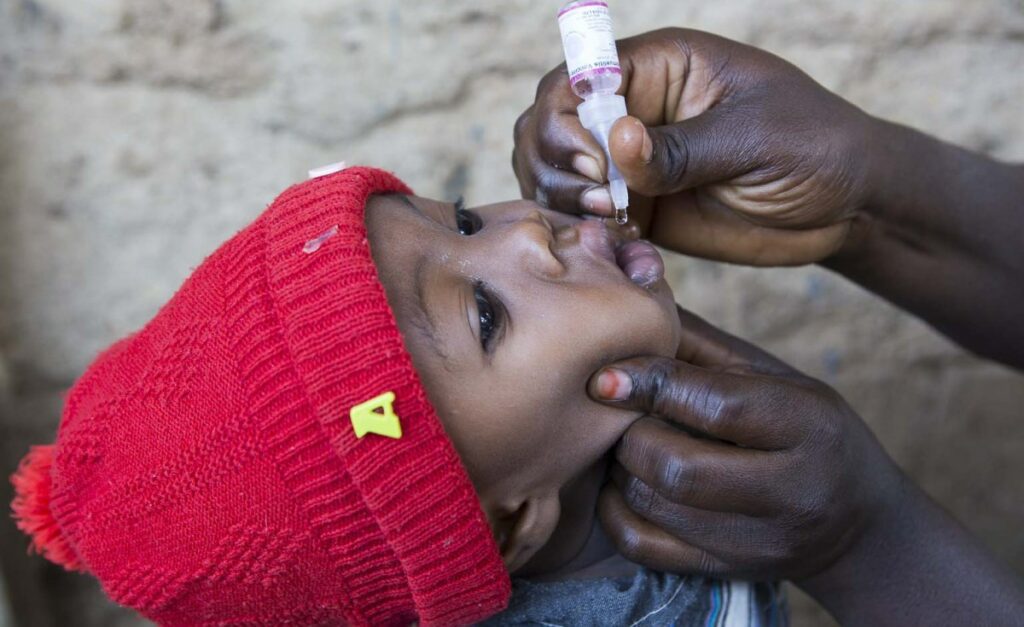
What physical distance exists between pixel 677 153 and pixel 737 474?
450 mm

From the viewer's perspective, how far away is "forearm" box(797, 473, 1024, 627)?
1393 millimetres

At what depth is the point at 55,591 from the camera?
194 cm

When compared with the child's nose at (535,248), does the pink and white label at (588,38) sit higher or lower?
higher

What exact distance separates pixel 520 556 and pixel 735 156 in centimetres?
67

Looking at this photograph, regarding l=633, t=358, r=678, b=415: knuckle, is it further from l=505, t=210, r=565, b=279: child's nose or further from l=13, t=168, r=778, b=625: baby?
l=505, t=210, r=565, b=279: child's nose

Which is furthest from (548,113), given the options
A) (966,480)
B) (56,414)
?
(966,480)

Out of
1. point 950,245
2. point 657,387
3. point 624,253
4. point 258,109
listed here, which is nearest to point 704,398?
point 657,387

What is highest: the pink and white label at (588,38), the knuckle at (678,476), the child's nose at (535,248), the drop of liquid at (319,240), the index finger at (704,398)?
the pink and white label at (588,38)

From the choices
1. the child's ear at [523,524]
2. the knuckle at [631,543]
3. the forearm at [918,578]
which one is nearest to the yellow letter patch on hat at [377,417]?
the child's ear at [523,524]

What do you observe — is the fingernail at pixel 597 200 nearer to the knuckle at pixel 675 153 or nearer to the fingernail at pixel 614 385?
the knuckle at pixel 675 153

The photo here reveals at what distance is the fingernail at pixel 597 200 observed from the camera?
1301mm

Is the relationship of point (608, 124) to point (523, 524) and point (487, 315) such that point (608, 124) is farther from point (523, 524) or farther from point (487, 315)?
point (523, 524)

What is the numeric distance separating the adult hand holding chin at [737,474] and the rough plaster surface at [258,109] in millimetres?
865

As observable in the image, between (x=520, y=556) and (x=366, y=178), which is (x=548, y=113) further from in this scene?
(x=520, y=556)
